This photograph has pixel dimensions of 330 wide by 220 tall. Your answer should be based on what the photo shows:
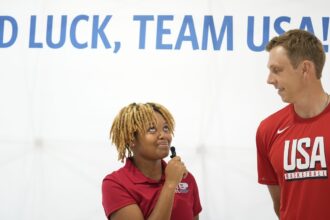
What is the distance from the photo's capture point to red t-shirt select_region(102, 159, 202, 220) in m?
1.30

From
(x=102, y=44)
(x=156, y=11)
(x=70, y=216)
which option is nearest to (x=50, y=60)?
(x=102, y=44)

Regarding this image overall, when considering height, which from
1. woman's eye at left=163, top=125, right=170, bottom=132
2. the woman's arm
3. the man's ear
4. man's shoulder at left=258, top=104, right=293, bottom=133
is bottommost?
the woman's arm

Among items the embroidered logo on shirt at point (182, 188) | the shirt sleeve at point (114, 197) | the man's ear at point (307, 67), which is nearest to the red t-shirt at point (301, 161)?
the man's ear at point (307, 67)

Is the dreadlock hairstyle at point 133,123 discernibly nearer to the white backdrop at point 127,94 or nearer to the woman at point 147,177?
the woman at point 147,177

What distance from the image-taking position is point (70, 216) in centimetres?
196

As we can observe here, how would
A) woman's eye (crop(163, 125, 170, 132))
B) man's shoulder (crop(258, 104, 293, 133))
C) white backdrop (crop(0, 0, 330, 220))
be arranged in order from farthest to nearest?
1. white backdrop (crop(0, 0, 330, 220))
2. woman's eye (crop(163, 125, 170, 132))
3. man's shoulder (crop(258, 104, 293, 133))

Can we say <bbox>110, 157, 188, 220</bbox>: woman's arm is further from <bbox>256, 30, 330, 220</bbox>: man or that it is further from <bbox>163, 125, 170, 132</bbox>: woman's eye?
<bbox>256, 30, 330, 220</bbox>: man

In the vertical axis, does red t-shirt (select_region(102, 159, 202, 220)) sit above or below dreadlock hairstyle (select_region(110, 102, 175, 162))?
below

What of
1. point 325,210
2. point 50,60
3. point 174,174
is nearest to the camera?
point 325,210

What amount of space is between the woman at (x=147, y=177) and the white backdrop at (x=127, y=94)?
46 cm

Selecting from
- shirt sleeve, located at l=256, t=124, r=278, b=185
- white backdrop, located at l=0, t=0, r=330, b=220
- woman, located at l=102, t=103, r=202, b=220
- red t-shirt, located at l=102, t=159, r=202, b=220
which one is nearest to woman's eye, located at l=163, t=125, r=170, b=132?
woman, located at l=102, t=103, r=202, b=220

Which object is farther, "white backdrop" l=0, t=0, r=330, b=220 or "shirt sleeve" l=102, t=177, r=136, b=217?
"white backdrop" l=0, t=0, r=330, b=220

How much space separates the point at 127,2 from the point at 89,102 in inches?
19.7

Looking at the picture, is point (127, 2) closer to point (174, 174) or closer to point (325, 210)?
point (174, 174)
